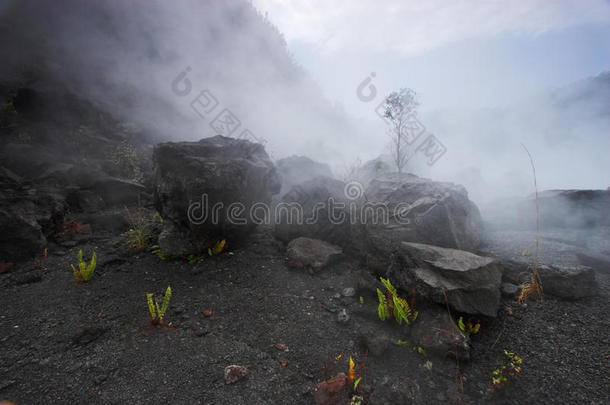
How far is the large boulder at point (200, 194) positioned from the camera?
371 centimetres

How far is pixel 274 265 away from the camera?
3.79 m

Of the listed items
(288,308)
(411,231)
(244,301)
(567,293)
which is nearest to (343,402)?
(288,308)

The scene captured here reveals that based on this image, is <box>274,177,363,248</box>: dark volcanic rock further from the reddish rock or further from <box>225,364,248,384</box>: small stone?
<box>225,364,248,384</box>: small stone

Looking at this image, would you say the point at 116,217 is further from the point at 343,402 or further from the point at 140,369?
the point at 343,402

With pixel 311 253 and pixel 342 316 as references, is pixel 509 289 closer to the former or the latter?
pixel 342 316

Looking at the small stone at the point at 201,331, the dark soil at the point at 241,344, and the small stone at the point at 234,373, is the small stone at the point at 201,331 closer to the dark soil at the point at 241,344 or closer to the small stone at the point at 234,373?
the dark soil at the point at 241,344

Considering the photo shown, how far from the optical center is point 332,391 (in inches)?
77.0

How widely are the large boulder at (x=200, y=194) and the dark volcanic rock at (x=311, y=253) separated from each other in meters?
0.94

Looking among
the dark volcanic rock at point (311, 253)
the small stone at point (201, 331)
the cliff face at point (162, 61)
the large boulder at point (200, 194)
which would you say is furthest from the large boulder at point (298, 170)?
the cliff face at point (162, 61)

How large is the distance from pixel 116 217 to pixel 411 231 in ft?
17.9

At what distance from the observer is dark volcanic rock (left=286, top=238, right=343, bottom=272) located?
367 cm

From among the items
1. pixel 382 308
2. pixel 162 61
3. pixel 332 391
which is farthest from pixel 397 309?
pixel 162 61

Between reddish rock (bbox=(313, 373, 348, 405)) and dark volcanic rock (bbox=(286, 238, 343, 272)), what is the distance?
65.4 inches

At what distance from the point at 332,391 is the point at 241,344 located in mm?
1005
